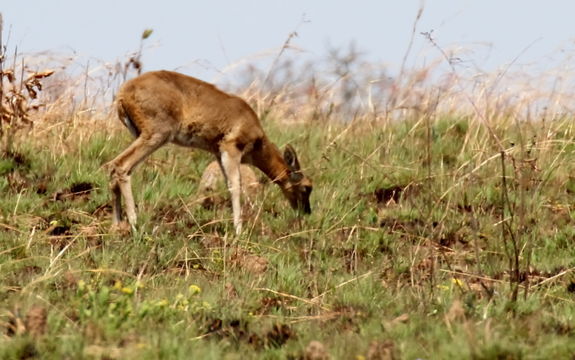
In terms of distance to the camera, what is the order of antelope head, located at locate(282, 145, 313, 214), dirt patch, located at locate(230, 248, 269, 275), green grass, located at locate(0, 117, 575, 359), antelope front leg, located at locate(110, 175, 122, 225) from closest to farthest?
green grass, located at locate(0, 117, 575, 359), dirt patch, located at locate(230, 248, 269, 275), antelope front leg, located at locate(110, 175, 122, 225), antelope head, located at locate(282, 145, 313, 214)

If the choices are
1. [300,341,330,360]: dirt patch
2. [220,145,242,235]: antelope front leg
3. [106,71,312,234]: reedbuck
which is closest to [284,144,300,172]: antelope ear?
[106,71,312,234]: reedbuck

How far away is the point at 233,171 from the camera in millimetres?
9586

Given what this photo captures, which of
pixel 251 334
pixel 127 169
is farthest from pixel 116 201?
pixel 251 334

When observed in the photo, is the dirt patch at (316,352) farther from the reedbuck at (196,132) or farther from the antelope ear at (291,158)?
the antelope ear at (291,158)

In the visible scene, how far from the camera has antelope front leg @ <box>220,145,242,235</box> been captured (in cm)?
898

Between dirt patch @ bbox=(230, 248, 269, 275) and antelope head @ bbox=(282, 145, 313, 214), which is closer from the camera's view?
dirt patch @ bbox=(230, 248, 269, 275)

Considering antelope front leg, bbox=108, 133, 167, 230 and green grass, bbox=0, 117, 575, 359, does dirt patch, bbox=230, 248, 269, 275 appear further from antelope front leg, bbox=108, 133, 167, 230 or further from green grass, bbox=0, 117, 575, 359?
antelope front leg, bbox=108, 133, 167, 230

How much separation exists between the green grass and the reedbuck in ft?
0.74

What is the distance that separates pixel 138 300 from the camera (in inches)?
209

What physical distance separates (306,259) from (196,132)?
268 cm

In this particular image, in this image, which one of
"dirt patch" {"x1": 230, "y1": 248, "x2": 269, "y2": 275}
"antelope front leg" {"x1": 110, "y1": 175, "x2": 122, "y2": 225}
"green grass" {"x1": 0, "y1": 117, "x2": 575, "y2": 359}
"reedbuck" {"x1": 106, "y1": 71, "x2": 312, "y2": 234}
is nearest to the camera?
"green grass" {"x1": 0, "y1": 117, "x2": 575, "y2": 359}

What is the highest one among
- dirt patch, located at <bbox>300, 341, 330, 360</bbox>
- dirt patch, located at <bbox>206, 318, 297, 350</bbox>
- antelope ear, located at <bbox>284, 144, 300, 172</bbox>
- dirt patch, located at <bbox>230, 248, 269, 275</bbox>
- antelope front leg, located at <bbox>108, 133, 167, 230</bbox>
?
dirt patch, located at <bbox>300, 341, 330, 360</bbox>

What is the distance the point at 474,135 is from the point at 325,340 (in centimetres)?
626

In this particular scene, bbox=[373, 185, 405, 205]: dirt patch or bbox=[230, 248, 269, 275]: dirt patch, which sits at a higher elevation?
bbox=[230, 248, 269, 275]: dirt patch
